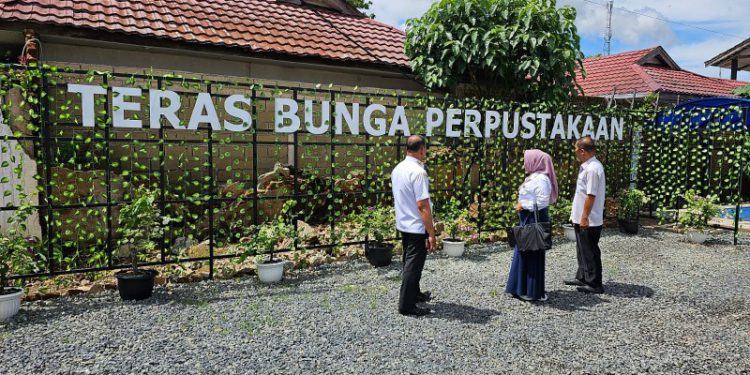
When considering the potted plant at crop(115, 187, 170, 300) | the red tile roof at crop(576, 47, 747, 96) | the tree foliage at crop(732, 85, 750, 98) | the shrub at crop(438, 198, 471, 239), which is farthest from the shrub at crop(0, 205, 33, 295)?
the tree foliage at crop(732, 85, 750, 98)

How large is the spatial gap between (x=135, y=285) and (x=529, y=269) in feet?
12.2

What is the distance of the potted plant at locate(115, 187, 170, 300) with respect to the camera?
481cm

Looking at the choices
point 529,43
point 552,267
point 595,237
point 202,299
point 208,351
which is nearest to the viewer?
point 208,351

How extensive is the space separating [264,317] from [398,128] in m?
3.16

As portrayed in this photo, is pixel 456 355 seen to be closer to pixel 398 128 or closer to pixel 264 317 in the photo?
pixel 264 317

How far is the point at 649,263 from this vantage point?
6734 millimetres

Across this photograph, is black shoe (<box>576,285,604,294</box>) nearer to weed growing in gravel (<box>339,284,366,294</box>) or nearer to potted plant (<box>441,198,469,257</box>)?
potted plant (<box>441,198,469,257</box>)

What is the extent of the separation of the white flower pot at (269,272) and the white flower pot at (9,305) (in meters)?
2.12

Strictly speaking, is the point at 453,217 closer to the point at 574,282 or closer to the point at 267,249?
the point at 574,282

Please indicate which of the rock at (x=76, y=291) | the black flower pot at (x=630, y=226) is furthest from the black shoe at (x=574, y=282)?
the rock at (x=76, y=291)

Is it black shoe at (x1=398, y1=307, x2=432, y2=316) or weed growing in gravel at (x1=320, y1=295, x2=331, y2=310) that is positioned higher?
black shoe at (x1=398, y1=307, x2=432, y2=316)

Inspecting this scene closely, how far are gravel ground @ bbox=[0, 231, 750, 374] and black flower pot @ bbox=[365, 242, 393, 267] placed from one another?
20cm

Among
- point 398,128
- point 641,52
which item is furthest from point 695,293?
point 641,52

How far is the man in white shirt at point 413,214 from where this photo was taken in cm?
429
